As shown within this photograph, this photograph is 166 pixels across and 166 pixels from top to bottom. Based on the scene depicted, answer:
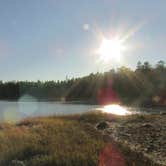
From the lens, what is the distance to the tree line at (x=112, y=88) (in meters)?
115

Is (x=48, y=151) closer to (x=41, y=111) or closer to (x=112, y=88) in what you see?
(x=41, y=111)

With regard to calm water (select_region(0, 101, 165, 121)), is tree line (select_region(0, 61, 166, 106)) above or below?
above

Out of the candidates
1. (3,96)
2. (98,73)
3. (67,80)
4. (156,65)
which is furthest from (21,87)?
(156,65)

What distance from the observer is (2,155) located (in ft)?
45.2

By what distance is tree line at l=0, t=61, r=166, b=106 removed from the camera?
4518 inches

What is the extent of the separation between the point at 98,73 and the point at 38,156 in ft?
521

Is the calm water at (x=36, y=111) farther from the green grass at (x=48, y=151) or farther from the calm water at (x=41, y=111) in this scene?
the green grass at (x=48, y=151)

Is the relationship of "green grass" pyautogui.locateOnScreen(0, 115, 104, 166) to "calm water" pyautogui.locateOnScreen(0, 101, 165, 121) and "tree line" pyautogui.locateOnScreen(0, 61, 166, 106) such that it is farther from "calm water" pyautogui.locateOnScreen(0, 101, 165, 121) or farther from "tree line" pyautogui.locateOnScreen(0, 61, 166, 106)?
"tree line" pyautogui.locateOnScreen(0, 61, 166, 106)

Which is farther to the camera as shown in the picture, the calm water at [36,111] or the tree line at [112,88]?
the tree line at [112,88]

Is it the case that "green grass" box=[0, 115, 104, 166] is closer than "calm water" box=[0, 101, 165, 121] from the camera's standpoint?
Yes

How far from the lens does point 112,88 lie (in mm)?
143125

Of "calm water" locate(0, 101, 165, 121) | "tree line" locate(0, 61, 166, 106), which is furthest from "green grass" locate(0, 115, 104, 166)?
"tree line" locate(0, 61, 166, 106)

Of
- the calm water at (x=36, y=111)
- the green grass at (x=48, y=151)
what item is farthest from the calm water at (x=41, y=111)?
the green grass at (x=48, y=151)

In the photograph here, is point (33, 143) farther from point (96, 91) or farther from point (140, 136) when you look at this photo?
point (96, 91)
